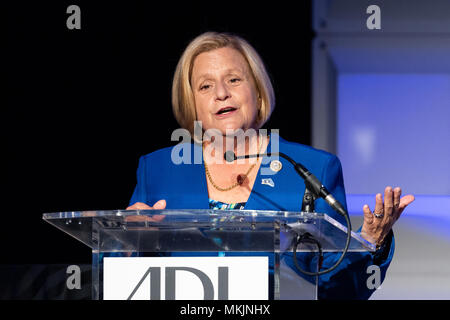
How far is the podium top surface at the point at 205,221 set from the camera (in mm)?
1487

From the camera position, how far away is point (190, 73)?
251cm

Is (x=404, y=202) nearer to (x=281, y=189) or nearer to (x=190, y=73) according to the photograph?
(x=281, y=189)

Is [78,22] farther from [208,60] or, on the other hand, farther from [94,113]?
[208,60]

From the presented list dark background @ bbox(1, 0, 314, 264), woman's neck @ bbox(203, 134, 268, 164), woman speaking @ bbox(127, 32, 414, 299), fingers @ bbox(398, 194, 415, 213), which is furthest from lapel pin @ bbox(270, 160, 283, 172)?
dark background @ bbox(1, 0, 314, 264)

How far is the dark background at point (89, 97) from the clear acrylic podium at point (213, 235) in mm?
1920

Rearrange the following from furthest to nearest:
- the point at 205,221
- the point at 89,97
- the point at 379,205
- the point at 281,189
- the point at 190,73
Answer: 1. the point at 89,97
2. the point at 190,73
3. the point at 281,189
4. the point at 379,205
5. the point at 205,221

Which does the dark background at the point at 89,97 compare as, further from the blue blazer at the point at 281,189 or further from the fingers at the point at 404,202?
the fingers at the point at 404,202

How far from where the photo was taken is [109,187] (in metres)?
3.51

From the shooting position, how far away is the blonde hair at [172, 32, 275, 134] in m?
2.47

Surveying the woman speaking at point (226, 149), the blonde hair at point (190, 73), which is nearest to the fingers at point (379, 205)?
the woman speaking at point (226, 149)

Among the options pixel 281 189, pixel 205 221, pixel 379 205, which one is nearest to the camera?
pixel 205 221

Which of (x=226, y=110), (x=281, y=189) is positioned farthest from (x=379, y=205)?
(x=226, y=110)

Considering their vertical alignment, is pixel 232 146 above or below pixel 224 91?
below

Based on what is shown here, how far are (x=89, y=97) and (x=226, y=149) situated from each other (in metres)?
1.27
